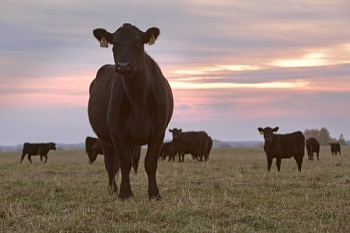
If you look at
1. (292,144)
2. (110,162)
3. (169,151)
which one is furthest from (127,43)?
(169,151)

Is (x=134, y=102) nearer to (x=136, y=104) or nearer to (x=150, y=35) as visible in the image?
(x=136, y=104)

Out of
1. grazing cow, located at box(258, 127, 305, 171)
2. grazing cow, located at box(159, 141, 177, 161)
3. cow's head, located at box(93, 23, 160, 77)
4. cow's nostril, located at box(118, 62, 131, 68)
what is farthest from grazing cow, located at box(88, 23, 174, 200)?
grazing cow, located at box(159, 141, 177, 161)

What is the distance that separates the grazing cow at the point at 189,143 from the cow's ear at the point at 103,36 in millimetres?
27822

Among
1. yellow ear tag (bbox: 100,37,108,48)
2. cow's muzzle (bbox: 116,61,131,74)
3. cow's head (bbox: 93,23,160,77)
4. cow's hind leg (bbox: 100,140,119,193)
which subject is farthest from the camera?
cow's hind leg (bbox: 100,140,119,193)

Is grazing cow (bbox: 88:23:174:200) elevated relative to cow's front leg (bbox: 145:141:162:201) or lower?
elevated

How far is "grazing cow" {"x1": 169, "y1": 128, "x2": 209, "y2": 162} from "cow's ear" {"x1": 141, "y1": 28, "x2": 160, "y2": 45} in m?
28.0

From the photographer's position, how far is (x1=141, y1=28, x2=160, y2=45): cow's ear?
866 centimetres

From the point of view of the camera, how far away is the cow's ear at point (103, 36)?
28.9 feet

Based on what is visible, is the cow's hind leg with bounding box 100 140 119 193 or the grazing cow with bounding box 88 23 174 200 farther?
the cow's hind leg with bounding box 100 140 119 193

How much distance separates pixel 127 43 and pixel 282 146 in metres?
13.4

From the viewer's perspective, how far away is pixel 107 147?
36.8 feet

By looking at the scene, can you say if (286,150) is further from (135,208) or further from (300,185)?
(135,208)

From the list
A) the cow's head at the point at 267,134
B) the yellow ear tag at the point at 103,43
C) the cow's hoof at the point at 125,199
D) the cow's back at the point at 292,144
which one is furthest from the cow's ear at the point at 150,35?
the cow's back at the point at 292,144

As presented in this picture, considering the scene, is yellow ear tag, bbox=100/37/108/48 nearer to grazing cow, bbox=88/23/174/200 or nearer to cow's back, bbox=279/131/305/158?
grazing cow, bbox=88/23/174/200
